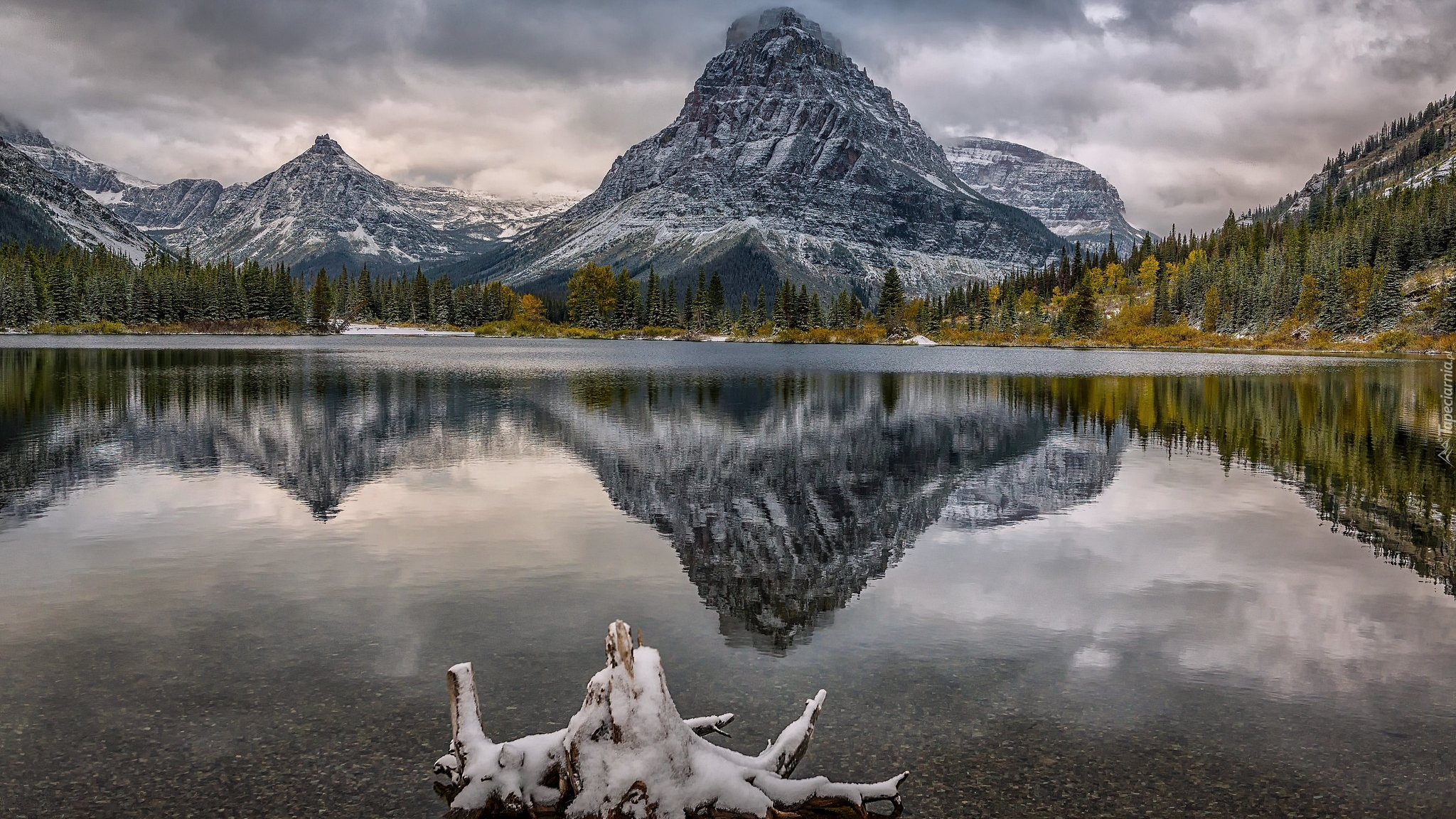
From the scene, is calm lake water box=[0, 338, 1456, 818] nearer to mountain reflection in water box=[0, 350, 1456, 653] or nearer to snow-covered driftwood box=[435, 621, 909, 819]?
mountain reflection in water box=[0, 350, 1456, 653]

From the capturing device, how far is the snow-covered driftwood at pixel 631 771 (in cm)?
772

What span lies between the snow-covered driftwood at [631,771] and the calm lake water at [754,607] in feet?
3.88

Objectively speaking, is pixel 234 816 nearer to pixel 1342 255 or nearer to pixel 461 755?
pixel 461 755

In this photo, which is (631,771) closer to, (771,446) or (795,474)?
(795,474)

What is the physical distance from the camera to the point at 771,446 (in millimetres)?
36719

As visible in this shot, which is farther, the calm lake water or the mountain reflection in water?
the mountain reflection in water

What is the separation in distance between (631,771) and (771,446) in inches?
1147

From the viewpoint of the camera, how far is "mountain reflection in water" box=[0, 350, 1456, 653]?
2055 centimetres

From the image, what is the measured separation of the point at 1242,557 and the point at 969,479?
10620 mm

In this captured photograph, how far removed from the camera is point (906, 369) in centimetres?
10025

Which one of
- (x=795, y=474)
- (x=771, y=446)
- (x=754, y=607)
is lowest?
(x=754, y=607)

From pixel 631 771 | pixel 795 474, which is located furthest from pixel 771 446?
pixel 631 771

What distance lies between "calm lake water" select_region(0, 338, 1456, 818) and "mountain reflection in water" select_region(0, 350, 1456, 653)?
0.23 meters

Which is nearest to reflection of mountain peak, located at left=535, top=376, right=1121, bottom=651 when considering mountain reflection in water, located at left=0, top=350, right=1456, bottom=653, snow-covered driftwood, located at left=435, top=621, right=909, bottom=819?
mountain reflection in water, located at left=0, top=350, right=1456, bottom=653
